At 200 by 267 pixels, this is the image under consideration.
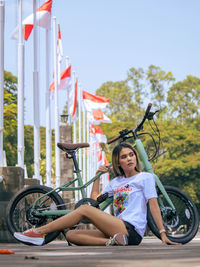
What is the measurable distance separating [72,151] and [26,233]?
1.65 meters

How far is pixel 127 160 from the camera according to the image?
5.90 metres

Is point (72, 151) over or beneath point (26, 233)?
over

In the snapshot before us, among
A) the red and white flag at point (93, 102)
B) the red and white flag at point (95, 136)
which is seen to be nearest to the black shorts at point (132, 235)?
the red and white flag at point (93, 102)

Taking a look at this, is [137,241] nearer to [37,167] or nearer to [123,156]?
[123,156]

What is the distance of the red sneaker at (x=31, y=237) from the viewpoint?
17.9ft

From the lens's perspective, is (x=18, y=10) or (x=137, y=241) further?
(x=18, y=10)

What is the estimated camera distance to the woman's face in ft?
19.3

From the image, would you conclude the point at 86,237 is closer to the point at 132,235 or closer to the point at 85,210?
the point at 85,210

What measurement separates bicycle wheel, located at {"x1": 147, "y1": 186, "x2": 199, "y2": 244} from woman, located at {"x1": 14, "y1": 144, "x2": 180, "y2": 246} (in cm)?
101

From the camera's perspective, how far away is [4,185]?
27.7 feet

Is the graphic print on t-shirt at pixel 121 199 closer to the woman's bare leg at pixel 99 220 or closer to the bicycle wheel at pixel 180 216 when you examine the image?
the woman's bare leg at pixel 99 220

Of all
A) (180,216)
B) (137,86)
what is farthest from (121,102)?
(180,216)

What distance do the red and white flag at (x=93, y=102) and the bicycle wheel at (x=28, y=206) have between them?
81.4 ft

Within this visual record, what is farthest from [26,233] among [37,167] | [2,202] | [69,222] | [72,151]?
[37,167]
